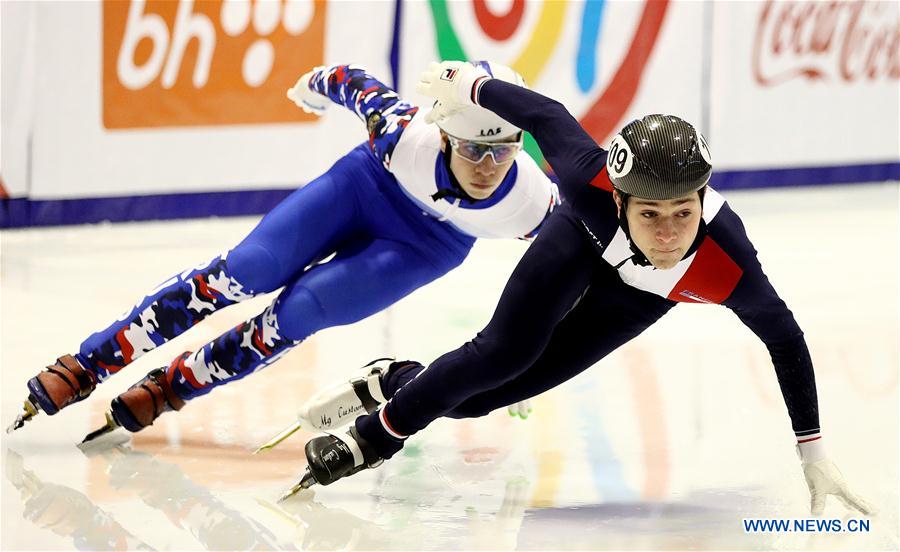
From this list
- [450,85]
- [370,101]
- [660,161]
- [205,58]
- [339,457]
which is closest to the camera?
[660,161]

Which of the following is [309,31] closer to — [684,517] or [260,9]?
[260,9]

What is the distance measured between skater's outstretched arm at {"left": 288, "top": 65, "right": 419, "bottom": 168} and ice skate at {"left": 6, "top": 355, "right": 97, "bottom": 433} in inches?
44.4

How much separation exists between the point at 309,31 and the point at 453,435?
13.1 ft

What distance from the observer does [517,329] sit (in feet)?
11.2

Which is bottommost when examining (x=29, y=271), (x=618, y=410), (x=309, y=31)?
(x=29, y=271)

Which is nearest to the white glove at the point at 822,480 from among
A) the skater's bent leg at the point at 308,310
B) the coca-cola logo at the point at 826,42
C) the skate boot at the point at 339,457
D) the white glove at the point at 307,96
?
the skate boot at the point at 339,457

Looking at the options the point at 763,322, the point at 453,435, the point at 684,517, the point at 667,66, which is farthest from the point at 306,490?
the point at 667,66

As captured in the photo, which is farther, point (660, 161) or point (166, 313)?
point (166, 313)

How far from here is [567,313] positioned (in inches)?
143

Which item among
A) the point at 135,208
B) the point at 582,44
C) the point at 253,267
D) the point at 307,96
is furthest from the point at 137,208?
the point at 253,267

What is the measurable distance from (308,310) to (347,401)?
0.95 feet

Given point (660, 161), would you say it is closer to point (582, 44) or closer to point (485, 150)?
point (485, 150)

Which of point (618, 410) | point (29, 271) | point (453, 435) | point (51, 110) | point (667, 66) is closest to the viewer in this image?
point (453, 435)

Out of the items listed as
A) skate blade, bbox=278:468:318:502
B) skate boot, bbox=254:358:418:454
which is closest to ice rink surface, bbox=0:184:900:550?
skate blade, bbox=278:468:318:502
